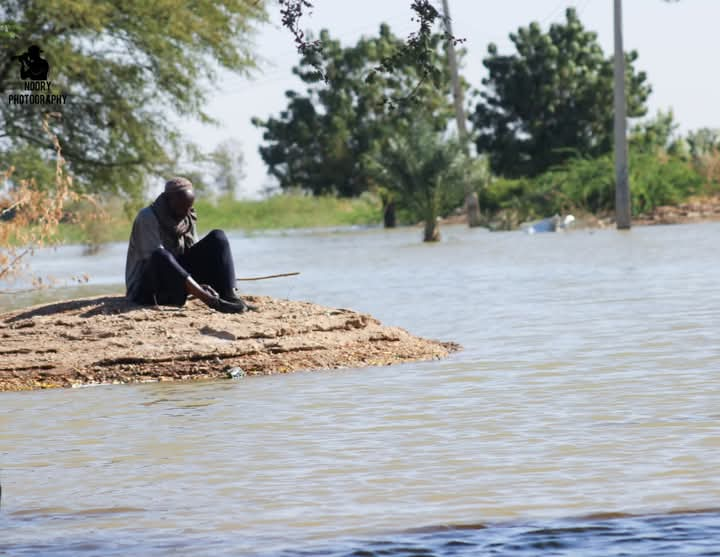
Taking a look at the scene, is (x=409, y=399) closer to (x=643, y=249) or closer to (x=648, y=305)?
(x=648, y=305)

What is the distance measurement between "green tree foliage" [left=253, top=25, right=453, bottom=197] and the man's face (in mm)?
57806

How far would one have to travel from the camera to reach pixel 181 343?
12.5 metres

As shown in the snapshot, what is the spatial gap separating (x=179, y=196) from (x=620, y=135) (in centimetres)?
3638

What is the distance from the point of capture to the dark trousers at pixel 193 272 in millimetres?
13117

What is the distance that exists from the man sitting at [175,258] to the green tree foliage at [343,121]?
57733 millimetres

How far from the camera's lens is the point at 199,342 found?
1252 cm

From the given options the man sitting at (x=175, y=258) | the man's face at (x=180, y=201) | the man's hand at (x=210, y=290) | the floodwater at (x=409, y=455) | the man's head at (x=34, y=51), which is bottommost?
the floodwater at (x=409, y=455)

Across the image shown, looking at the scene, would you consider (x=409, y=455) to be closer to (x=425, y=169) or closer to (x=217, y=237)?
(x=217, y=237)

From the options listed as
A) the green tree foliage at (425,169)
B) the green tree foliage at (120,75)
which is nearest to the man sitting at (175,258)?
the green tree foliage at (120,75)

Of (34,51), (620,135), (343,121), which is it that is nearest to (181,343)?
(34,51)

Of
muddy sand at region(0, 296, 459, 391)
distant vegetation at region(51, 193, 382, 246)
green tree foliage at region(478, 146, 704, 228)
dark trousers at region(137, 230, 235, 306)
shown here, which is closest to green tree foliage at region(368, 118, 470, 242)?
green tree foliage at region(478, 146, 704, 228)

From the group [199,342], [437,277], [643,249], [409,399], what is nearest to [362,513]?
[409,399]

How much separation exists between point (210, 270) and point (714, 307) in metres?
6.29

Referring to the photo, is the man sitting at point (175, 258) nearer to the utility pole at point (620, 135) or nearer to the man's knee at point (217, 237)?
the man's knee at point (217, 237)
